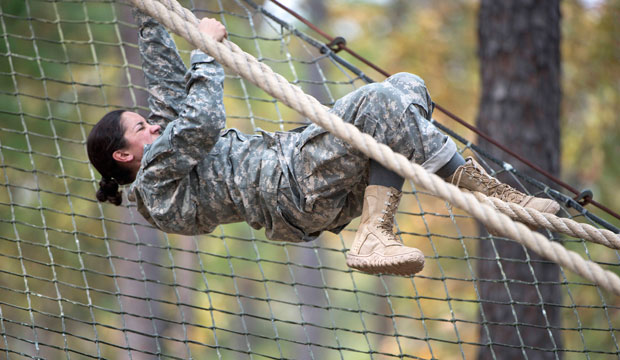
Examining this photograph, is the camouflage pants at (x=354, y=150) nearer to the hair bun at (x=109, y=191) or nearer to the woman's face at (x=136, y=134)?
the woman's face at (x=136, y=134)

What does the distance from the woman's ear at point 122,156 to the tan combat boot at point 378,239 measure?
74cm

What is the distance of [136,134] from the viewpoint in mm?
2158

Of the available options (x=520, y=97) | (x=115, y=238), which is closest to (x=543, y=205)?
(x=520, y=97)

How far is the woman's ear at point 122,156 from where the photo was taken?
7.12 ft

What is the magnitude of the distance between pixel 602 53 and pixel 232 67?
4140 millimetres

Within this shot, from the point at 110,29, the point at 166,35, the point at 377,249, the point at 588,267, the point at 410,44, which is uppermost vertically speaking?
the point at 410,44

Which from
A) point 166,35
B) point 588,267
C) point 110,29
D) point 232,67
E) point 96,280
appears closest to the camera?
point 588,267

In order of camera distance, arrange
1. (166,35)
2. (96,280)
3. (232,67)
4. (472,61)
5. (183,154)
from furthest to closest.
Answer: (96,280), (472,61), (166,35), (183,154), (232,67)

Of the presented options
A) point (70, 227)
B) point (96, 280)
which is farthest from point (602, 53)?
point (96, 280)

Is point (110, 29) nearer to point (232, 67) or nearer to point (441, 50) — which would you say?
point (441, 50)

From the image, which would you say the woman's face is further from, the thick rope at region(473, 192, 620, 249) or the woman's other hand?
the thick rope at region(473, 192, 620, 249)

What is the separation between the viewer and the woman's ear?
7.12 ft

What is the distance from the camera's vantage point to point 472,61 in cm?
664

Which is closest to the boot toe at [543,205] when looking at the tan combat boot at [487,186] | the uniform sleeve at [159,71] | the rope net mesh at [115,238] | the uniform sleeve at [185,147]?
the tan combat boot at [487,186]
